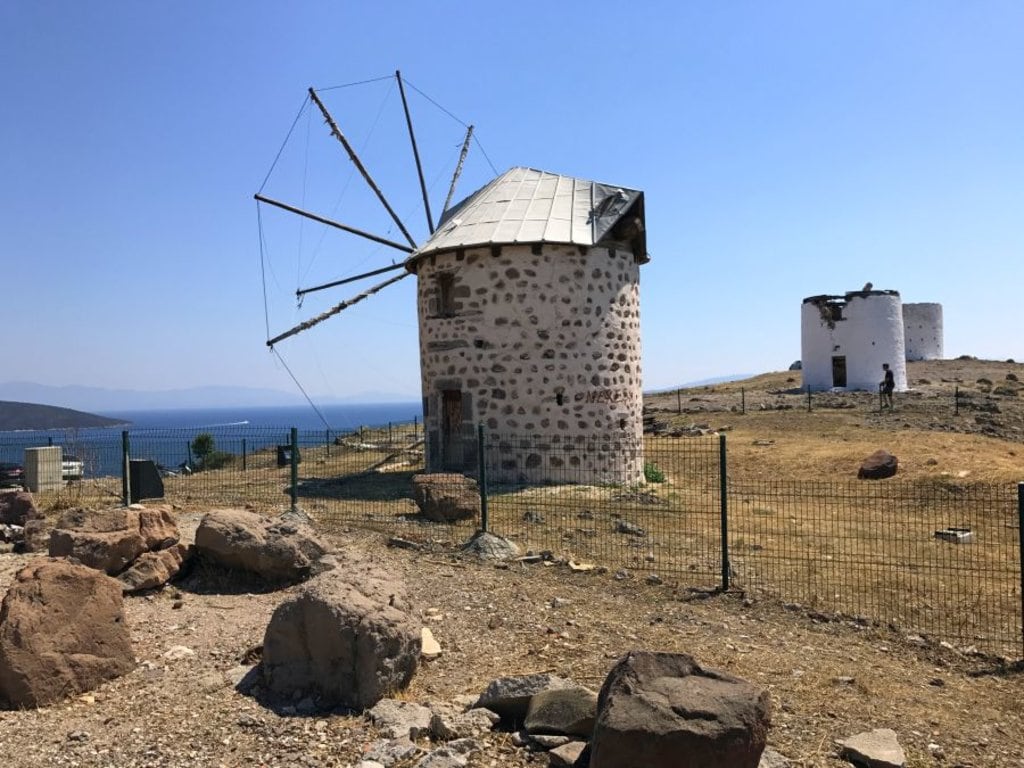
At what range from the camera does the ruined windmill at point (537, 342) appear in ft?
62.1

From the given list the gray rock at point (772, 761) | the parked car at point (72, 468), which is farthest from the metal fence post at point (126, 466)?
the gray rock at point (772, 761)

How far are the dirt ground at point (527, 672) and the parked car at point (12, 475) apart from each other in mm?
11649

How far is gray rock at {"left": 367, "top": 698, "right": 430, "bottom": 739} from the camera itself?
572cm

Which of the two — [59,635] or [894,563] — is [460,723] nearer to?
[59,635]

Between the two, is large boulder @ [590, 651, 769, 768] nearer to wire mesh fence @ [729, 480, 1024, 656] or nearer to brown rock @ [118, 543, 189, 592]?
wire mesh fence @ [729, 480, 1024, 656]

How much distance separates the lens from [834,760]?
5.51 m

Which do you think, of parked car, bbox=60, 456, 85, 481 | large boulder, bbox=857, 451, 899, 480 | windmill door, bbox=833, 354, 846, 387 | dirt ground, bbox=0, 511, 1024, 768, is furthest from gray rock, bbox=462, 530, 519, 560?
windmill door, bbox=833, 354, 846, 387

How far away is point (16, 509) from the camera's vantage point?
44.4ft

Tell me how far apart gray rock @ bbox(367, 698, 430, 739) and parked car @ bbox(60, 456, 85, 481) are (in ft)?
63.5

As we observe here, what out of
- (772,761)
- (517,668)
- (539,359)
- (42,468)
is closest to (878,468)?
(539,359)

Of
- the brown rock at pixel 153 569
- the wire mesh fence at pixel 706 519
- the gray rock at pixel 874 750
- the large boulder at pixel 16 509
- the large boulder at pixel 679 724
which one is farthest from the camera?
the large boulder at pixel 16 509

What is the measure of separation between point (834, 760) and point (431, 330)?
15699 millimetres

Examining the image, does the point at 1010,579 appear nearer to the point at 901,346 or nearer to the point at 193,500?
the point at 193,500

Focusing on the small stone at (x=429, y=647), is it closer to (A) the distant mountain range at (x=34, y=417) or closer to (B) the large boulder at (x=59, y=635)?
(B) the large boulder at (x=59, y=635)
